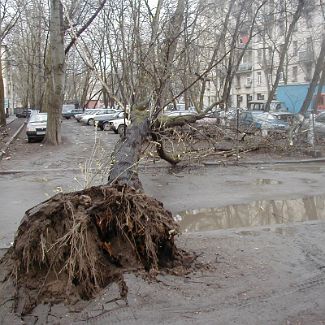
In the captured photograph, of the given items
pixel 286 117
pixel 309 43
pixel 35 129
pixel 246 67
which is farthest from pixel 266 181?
pixel 246 67

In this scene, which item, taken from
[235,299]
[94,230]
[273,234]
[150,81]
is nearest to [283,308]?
[235,299]

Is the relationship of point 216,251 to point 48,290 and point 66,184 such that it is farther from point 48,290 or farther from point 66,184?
point 66,184

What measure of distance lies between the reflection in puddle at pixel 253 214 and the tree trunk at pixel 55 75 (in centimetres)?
1242

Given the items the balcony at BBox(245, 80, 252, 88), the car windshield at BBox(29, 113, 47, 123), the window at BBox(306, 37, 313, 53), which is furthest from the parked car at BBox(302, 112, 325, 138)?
the balcony at BBox(245, 80, 252, 88)

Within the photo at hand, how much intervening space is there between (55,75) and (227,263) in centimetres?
1529

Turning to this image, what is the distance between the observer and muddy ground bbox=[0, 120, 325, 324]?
3932 millimetres

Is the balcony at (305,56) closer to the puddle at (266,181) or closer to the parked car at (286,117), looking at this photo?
the parked car at (286,117)

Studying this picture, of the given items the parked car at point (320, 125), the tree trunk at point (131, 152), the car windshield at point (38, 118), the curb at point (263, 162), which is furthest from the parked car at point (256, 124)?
the car windshield at point (38, 118)

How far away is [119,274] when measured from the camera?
448 cm

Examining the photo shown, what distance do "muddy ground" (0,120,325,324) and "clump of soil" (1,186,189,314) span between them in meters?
0.19

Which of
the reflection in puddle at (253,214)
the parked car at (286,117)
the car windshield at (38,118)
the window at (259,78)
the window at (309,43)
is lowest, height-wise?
Answer: the reflection in puddle at (253,214)

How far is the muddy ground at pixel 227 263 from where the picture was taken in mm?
3932

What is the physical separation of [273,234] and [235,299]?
7.45ft

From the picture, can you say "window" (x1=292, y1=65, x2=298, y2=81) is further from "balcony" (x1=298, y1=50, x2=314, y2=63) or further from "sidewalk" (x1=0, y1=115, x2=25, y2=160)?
"sidewalk" (x1=0, y1=115, x2=25, y2=160)
